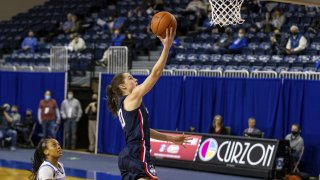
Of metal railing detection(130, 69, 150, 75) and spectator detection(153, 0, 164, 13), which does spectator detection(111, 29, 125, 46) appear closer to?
spectator detection(153, 0, 164, 13)

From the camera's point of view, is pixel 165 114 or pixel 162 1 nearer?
pixel 165 114

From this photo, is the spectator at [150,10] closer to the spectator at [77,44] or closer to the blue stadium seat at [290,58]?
the spectator at [77,44]

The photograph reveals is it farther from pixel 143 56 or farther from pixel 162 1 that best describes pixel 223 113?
pixel 162 1

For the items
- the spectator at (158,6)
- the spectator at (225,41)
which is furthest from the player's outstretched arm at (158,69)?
the spectator at (158,6)

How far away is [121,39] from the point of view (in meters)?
18.8

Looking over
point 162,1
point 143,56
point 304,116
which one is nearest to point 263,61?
point 304,116

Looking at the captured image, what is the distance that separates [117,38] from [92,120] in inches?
109

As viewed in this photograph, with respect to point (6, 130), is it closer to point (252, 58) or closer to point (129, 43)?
point (129, 43)

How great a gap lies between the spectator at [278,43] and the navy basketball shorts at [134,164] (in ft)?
35.0

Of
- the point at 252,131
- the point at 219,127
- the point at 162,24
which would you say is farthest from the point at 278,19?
the point at 162,24

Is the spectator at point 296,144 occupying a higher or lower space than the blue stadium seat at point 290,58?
lower

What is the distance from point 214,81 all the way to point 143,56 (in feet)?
14.2

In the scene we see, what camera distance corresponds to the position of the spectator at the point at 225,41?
16.7 m

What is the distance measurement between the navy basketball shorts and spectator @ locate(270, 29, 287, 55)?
35.0 ft
